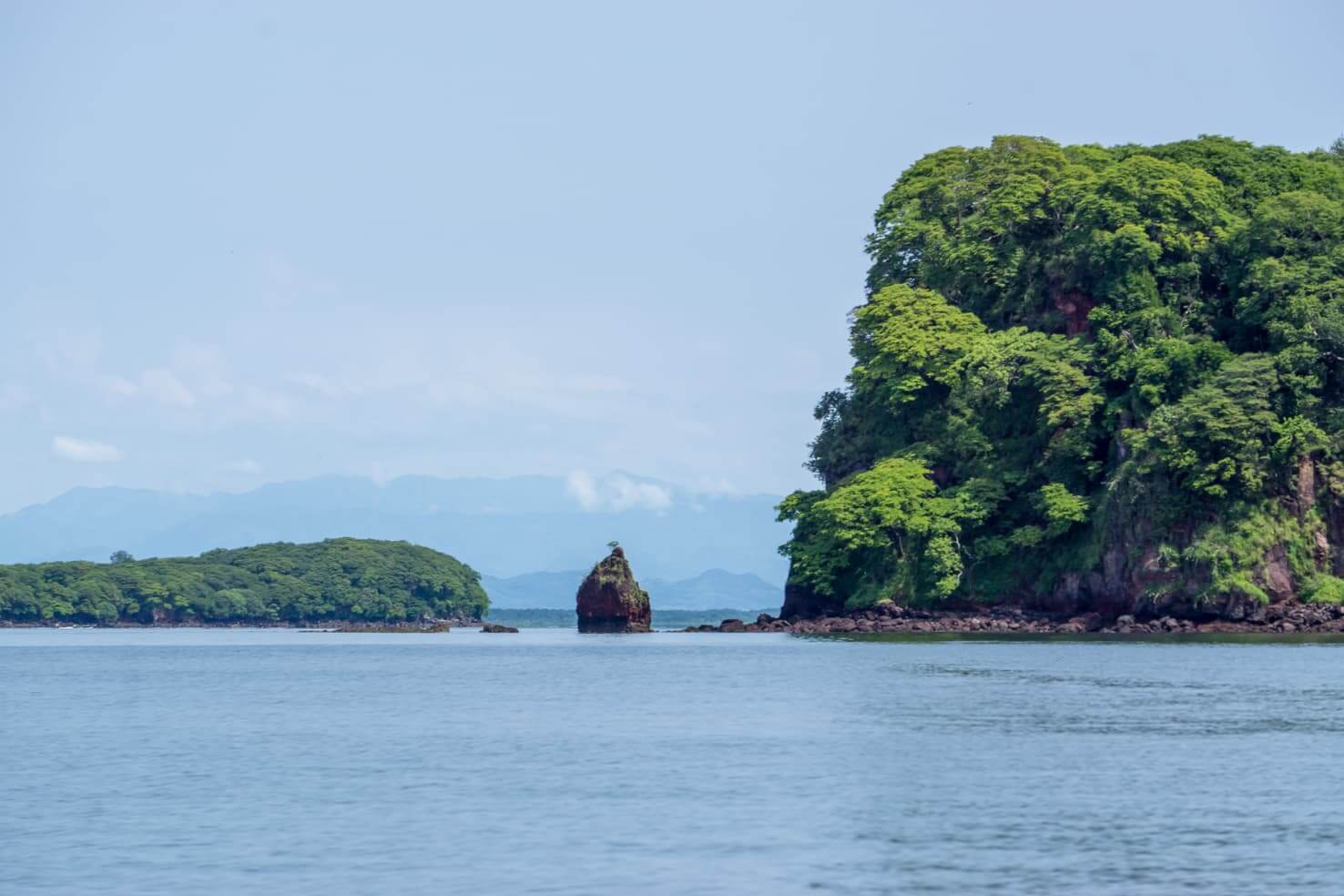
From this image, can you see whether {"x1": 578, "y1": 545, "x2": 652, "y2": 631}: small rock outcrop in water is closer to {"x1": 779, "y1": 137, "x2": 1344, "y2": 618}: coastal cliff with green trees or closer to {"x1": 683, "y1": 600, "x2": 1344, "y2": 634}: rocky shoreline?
{"x1": 683, "y1": 600, "x2": 1344, "y2": 634}: rocky shoreline

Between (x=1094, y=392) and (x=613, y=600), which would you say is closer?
(x=1094, y=392)

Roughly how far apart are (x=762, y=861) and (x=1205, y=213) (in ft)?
301

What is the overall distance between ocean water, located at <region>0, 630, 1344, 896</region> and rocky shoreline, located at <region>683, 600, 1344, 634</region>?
31216 mm

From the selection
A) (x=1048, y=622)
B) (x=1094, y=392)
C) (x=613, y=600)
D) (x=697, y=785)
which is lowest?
(x=697, y=785)

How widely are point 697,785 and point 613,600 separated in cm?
10742

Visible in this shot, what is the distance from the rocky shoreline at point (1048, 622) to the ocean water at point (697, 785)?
102ft

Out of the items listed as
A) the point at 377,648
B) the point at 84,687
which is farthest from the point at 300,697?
the point at 377,648

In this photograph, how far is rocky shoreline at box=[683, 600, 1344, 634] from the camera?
9694 centimetres

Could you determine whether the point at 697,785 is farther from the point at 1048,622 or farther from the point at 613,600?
the point at 613,600

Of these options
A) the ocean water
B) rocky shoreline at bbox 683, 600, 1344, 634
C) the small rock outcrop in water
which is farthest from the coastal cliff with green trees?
the ocean water

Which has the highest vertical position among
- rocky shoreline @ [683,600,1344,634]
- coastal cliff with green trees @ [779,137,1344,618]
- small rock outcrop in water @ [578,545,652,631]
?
coastal cliff with green trees @ [779,137,1344,618]

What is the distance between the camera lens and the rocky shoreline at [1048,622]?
9694 cm

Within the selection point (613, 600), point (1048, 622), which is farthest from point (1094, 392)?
Result: point (613, 600)

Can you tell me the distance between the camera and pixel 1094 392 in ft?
352
